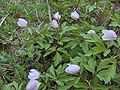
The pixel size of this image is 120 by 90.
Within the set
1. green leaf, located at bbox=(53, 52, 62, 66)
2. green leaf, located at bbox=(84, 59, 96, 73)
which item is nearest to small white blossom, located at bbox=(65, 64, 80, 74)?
green leaf, located at bbox=(84, 59, 96, 73)

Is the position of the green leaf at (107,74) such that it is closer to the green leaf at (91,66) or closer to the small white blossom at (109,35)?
the green leaf at (91,66)

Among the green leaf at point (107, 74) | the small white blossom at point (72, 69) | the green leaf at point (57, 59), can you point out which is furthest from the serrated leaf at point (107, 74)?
the green leaf at point (57, 59)

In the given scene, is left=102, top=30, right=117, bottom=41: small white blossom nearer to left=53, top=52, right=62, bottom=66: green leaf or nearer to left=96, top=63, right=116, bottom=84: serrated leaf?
left=96, top=63, right=116, bottom=84: serrated leaf

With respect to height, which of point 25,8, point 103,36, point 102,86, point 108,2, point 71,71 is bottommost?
point 102,86

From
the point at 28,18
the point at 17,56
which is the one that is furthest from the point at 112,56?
the point at 28,18

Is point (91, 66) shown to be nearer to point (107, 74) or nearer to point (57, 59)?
point (107, 74)

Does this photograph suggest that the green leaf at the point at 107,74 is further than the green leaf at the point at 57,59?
No

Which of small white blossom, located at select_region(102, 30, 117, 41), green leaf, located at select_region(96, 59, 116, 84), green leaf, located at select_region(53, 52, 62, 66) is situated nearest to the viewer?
green leaf, located at select_region(96, 59, 116, 84)

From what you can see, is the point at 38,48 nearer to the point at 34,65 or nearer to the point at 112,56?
the point at 34,65

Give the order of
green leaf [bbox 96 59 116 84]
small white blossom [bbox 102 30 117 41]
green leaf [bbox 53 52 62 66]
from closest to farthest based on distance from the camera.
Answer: green leaf [bbox 96 59 116 84], small white blossom [bbox 102 30 117 41], green leaf [bbox 53 52 62 66]
